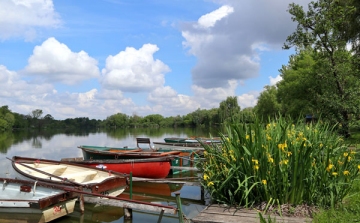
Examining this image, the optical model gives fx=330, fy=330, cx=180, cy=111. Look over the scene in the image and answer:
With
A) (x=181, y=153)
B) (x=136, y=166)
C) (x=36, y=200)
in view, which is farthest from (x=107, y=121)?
(x=36, y=200)

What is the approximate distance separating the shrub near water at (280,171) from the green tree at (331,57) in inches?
562

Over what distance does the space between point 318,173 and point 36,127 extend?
437 ft

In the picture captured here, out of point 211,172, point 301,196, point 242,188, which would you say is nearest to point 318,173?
point 301,196

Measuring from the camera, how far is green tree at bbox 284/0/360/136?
1828 centimetres

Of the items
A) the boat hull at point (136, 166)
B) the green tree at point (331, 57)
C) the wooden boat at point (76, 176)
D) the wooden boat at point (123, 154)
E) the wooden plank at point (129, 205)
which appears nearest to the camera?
the wooden plank at point (129, 205)

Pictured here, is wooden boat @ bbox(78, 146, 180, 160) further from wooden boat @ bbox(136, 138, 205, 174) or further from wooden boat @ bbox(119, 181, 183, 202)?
wooden boat @ bbox(119, 181, 183, 202)

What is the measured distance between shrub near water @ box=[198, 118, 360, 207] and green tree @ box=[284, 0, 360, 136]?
14.3 metres

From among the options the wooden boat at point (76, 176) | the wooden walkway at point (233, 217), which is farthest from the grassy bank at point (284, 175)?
the wooden boat at point (76, 176)

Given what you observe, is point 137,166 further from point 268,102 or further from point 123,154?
point 268,102

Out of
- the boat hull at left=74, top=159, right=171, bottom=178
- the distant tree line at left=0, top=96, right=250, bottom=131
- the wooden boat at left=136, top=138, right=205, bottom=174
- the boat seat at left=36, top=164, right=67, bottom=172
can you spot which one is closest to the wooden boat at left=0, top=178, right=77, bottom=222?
the boat seat at left=36, top=164, right=67, bottom=172

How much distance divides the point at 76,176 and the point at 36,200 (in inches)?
113

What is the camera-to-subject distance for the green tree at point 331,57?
18.3 meters

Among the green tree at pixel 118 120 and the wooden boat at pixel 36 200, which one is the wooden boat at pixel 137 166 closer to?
the wooden boat at pixel 36 200

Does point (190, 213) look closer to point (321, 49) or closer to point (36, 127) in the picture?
point (321, 49)
